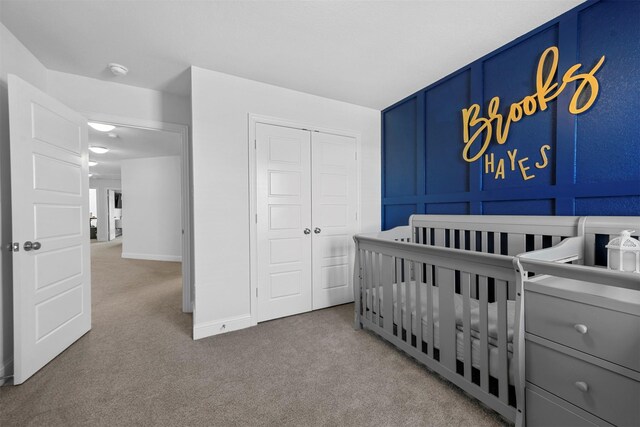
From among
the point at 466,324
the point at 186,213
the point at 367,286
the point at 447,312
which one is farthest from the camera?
the point at 186,213

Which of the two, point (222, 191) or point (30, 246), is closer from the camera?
point (30, 246)

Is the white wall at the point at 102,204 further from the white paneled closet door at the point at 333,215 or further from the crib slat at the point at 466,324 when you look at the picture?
the crib slat at the point at 466,324

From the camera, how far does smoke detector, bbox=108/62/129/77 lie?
88.7 inches

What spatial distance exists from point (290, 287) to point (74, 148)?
2.26 m

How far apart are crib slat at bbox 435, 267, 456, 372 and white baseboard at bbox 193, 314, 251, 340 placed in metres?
1.69

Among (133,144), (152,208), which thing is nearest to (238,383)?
(133,144)

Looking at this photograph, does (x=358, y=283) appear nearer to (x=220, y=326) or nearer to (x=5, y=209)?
(x=220, y=326)

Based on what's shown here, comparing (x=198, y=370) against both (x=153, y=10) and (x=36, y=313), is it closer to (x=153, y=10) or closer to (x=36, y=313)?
(x=36, y=313)

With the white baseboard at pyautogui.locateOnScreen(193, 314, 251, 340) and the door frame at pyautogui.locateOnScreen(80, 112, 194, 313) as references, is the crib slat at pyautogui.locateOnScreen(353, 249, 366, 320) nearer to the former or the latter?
the white baseboard at pyautogui.locateOnScreen(193, 314, 251, 340)

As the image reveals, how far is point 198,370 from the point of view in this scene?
1820mm

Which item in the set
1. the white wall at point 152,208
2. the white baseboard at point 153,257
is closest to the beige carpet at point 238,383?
the white baseboard at point 153,257

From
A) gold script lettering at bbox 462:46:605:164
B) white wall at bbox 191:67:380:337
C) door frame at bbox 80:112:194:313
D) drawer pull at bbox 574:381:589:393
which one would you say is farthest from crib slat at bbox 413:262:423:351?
door frame at bbox 80:112:194:313

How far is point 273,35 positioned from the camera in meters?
1.93

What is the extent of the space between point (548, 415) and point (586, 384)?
230 mm
